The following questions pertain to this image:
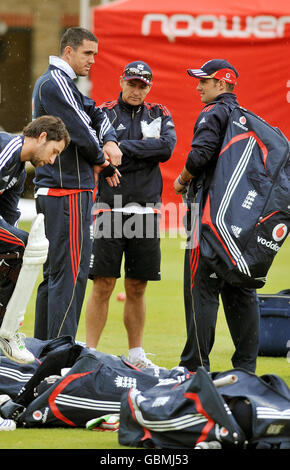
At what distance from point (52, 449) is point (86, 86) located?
40.3ft

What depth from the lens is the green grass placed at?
15.2 feet

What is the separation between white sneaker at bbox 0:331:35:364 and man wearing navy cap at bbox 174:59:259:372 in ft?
4.20

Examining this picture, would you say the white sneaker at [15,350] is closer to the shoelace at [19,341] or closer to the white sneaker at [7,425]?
the shoelace at [19,341]

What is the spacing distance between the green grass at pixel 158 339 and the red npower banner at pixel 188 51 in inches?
110

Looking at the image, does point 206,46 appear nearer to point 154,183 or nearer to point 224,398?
point 154,183

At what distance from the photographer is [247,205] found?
5.84 metres

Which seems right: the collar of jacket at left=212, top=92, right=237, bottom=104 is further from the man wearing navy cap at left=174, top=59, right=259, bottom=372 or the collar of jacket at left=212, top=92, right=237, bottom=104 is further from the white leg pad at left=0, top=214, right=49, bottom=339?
the white leg pad at left=0, top=214, right=49, bottom=339

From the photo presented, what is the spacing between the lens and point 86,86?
16.2 metres

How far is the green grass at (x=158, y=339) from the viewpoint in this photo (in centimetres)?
464

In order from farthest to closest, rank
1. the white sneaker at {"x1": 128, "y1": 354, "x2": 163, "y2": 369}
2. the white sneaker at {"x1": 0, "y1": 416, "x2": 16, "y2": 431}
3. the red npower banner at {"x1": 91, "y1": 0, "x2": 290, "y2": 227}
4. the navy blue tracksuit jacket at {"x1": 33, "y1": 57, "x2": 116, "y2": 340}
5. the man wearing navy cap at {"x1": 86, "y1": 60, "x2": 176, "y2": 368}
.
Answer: the red npower banner at {"x1": 91, "y1": 0, "x2": 290, "y2": 227}
the man wearing navy cap at {"x1": 86, "y1": 60, "x2": 176, "y2": 368}
the white sneaker at {"x1": 128, "y1": 354, "x2": 163, "y2": 369}
the navy blue tracksuit jacket at {"x1": 33, "y1": 57, "x2": 116, "y2": 340}
the white sneaker at {"x1": 0, "y1": 416, "x2": 16, "y2": 431}

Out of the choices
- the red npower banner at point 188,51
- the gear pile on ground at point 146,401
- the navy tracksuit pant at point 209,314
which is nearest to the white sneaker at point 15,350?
the gear pile on ground at point 146,401

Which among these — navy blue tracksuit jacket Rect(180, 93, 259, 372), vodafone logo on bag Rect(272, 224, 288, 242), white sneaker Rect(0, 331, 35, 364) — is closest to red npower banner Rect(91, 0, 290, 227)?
navy blue tracksuit jacket Rect(180, 93, 259, 372)

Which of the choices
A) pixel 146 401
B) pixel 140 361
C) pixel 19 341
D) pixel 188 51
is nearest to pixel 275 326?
pixel 140 361
